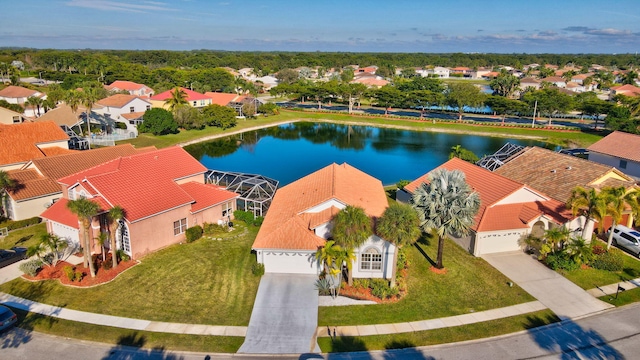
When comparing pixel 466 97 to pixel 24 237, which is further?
pixel 466 97

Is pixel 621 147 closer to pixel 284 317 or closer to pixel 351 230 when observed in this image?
pixel 351 230

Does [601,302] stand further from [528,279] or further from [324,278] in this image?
[324,278]

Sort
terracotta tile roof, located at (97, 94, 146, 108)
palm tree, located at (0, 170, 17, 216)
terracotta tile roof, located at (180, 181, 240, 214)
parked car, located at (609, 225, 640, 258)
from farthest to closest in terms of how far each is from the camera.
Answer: terracotta tile roof, located at (97, 94, 146, 108), terracotta tile roof, located at (180, 181, 240, 214), palm tree, located at (0, 170, 17, 216), parked car, located at (609, 225, 640, 258)

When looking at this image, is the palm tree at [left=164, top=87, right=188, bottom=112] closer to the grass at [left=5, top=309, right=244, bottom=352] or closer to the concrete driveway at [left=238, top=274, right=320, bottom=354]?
the concrete driveway at [left=238, top=274, right=320, bottom=354]

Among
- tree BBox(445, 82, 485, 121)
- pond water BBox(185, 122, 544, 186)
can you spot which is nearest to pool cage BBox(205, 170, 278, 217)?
pond water BBox(185, 122, 544, 186)

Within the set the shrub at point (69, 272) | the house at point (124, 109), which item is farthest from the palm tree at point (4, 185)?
the house at point (124, 109)

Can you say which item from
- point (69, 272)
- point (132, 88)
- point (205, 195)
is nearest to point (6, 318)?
point (69, 272)

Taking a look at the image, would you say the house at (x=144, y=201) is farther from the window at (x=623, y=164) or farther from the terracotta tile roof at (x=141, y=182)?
the window at (x=623, y=164)
